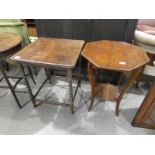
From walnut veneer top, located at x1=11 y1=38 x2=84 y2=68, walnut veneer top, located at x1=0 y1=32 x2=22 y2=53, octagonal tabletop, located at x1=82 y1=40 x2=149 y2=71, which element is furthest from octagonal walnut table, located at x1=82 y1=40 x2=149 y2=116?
walnut veneer top, located at x1=0 y1=32 x2=22 y2=53

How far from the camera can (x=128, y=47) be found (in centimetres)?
128

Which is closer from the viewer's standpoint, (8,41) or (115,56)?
(115,56)

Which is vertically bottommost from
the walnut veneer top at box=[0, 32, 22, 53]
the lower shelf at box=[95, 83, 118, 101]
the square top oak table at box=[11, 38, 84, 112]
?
the lower shelf at box=[95, 83, 118, 101]

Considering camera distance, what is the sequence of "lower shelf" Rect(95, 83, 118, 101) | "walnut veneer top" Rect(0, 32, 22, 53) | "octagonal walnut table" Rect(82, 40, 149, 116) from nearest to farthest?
"octagonal walnut table" Rect(82, 40, 149, 116) → "walnut veneer top" Rect(0, 32, 22, 53) → "lower shelf" Rect(95, 83, 118, 101)

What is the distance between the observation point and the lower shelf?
4.97ft

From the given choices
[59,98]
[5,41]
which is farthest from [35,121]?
[5,41]

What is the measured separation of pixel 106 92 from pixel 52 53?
83 cm

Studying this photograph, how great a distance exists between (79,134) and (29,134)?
55cm

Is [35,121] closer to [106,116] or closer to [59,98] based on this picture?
[59,98]

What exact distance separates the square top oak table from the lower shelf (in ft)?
1.55

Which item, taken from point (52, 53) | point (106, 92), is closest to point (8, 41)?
point (52, 53)

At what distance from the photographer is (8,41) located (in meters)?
1.39

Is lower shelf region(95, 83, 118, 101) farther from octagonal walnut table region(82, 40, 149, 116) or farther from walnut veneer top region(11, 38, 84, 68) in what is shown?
walnut veneer top region(11, 38, 84, 68)

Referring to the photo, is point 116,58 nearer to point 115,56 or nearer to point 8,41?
point 115,56
